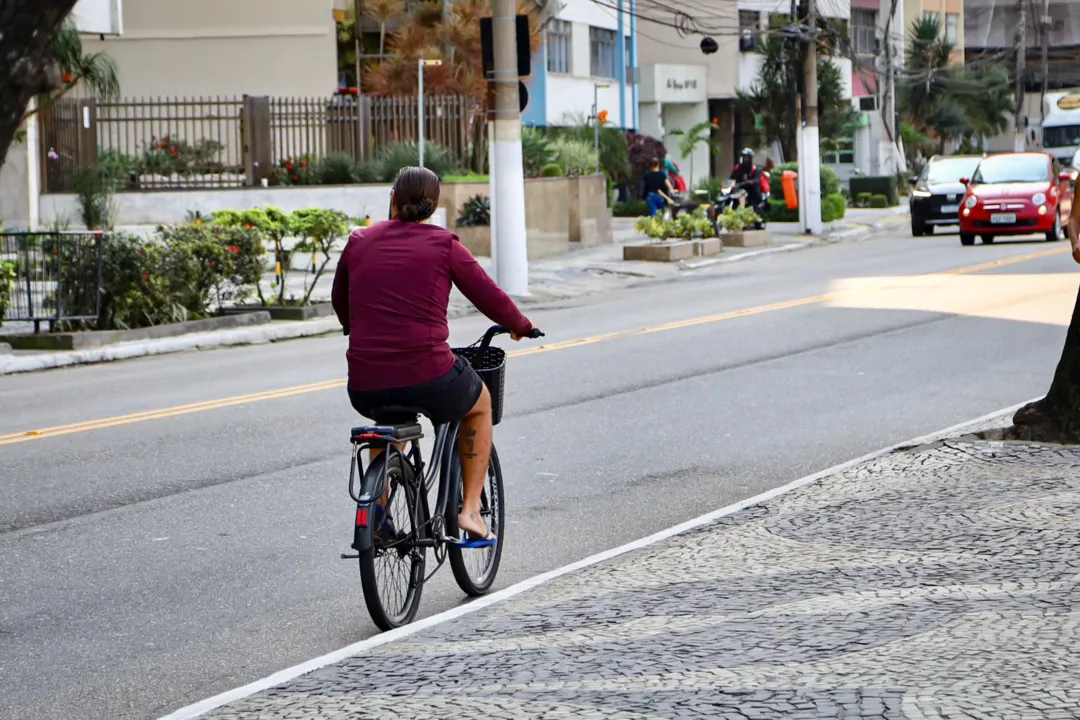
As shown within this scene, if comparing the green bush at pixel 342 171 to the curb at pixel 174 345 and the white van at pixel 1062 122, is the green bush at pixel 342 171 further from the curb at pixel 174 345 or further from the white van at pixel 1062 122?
the white van at pixel 1062 122

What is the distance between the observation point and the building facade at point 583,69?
164ft

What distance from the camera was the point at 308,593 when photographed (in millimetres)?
7711

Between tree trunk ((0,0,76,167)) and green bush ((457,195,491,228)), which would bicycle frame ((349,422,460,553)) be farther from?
green bush ((457,195,491,228))

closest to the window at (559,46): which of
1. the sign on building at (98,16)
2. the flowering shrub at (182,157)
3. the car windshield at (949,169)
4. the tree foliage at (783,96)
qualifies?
the tree foliage at (783,96)

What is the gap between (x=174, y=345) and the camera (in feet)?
61.2

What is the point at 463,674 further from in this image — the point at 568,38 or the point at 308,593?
the point at 568,38

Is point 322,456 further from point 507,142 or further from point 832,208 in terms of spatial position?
point 832,208

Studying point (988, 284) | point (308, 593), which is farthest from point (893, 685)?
point (988, 284)

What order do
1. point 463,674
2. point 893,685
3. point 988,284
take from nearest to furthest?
point 893,685 → point 463,674 → point 988,284

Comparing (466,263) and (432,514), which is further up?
(466,263)

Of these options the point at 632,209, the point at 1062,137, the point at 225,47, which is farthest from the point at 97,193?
the point at 1062,137

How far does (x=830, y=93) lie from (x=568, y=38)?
44.9ft

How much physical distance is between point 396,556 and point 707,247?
85.8ft

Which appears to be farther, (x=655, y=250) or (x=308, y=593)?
(x=655, y=250)
